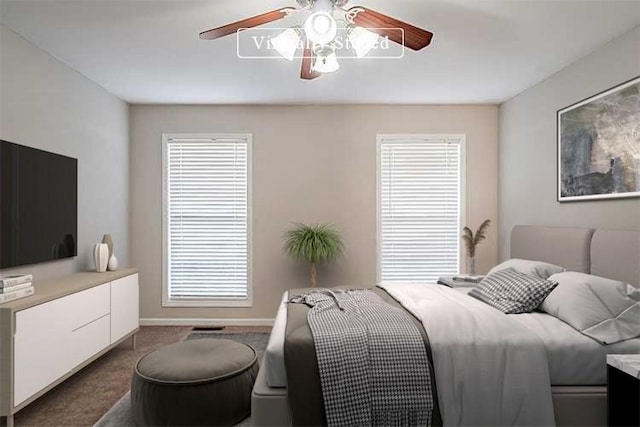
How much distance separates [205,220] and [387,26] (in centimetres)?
346

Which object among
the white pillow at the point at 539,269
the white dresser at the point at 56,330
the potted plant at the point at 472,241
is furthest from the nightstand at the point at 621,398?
the white dresser at the point at 56,330

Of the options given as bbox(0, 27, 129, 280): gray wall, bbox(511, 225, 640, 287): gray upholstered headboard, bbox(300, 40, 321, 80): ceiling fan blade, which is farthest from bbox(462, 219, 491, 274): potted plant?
bbox(0, 27, 129, 280): gray wall

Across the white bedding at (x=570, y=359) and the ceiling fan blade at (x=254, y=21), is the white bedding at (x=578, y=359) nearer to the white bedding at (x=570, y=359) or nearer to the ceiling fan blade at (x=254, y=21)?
the white bedding at (x=570, y=359)

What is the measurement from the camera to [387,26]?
84.1 inches

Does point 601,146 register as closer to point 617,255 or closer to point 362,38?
point 617,255

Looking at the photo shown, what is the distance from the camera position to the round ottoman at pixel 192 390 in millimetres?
2332

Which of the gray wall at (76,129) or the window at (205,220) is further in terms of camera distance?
the window at (205,220)

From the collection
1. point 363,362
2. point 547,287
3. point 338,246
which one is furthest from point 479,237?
A: point 363,362

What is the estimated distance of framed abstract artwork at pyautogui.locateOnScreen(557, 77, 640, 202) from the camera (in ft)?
9.45

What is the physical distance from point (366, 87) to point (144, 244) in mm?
3179

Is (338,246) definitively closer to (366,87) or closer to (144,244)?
(366,87)

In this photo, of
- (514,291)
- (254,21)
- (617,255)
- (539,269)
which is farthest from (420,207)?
(254,21)

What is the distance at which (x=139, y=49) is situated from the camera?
10.8 feet

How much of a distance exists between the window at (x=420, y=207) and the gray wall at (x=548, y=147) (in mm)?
545
